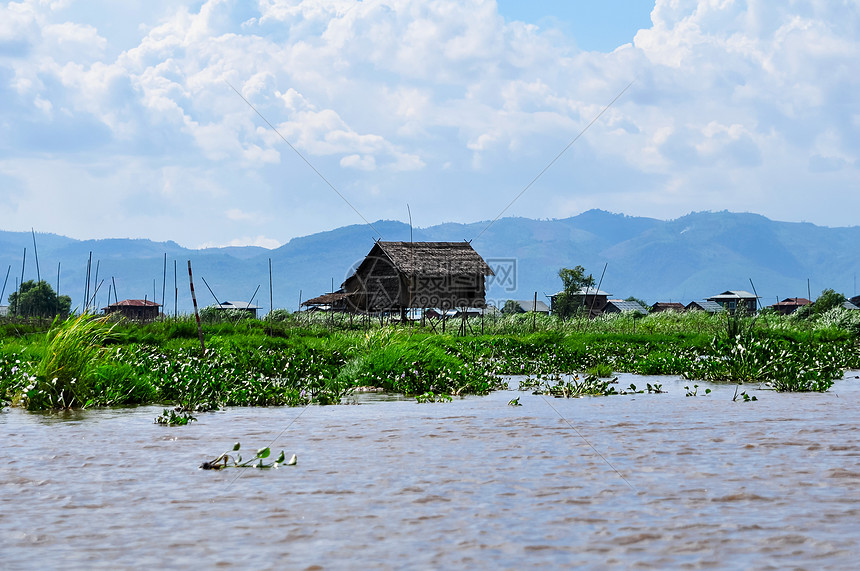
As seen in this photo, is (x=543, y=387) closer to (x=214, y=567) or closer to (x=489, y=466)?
(x=489, y=466)

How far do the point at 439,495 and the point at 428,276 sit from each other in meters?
30.6

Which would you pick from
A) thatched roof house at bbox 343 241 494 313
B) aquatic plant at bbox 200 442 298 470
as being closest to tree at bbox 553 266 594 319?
thatched roof house at bbox 343 241 494 313

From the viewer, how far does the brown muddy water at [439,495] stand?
386cm

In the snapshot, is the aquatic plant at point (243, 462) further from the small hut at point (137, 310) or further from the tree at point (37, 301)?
the tree at point (37, 301)

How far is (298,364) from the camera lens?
1362cm

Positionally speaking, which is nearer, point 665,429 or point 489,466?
point 489,466

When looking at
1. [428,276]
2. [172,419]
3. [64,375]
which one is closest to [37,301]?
[428,276]

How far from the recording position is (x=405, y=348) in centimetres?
1396

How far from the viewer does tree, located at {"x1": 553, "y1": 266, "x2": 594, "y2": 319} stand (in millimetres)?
69062

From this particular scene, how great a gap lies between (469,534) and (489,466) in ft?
6.42

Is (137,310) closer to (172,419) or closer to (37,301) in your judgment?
(37,301)

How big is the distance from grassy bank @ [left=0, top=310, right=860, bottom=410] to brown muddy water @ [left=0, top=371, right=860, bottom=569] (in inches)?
61.1

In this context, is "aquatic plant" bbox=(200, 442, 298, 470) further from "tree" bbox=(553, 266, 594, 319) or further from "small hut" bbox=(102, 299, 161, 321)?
"tree" bbox=(553, 266, 594, 319)

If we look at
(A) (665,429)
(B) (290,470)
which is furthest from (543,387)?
(B) (290,470)
